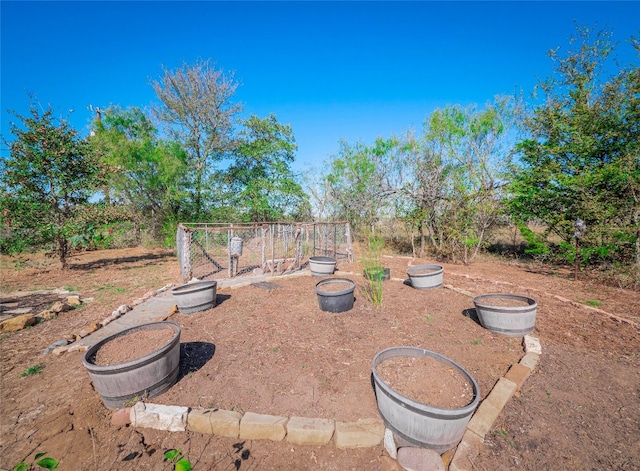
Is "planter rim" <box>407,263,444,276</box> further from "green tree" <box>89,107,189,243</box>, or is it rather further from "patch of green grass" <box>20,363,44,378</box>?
"green tree" <box>89,107,189,243</box>

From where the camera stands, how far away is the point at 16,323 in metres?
4.21

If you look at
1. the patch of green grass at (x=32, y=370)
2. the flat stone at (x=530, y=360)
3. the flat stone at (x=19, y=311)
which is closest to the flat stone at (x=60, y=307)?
the flat stone at (x=19, y=311)

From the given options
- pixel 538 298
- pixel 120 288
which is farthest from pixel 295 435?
pixel 120 288

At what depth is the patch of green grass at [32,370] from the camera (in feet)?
9.95

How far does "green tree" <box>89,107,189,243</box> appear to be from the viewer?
516 inches

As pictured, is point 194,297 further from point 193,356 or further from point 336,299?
point 336,299

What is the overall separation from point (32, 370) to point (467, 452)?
4.81m

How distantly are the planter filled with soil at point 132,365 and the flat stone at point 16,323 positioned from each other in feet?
9.79

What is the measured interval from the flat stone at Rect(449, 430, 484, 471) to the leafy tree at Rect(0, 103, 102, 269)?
1084cm

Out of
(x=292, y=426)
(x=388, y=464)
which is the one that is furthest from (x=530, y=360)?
(x=292, y=426)

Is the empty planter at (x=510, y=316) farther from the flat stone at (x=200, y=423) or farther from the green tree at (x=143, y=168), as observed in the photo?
the green tree at (x=143, y=168)

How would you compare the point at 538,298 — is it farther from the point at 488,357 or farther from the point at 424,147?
the point at 424,147

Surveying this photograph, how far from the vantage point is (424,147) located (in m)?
10.9

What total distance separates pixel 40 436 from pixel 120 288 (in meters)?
5.23
